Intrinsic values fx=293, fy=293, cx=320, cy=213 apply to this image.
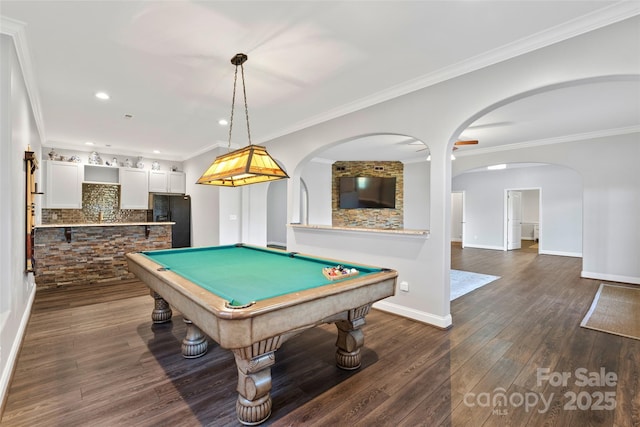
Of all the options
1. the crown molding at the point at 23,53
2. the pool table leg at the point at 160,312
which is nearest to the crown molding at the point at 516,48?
the crown molding at the point at 23,53

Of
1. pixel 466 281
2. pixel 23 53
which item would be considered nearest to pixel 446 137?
pixel 466 281

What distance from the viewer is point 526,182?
8703 millimetres

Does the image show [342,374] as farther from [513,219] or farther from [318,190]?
[513,219]

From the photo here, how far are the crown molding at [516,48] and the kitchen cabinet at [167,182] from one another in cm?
546

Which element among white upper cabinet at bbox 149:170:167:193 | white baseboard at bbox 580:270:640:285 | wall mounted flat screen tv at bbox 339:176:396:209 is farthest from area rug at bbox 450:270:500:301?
white upper cabinet at bbox 149:170:167:193

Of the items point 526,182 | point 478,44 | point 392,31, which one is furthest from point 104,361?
point 526,182

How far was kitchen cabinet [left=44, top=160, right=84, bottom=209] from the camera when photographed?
6066 millimetres

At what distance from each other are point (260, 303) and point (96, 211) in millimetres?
7346

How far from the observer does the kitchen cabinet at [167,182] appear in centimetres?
734

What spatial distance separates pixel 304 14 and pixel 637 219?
6.55m

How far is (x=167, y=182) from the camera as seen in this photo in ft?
24.7

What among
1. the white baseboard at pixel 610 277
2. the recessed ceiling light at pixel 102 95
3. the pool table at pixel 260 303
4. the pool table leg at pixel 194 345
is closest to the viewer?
the pool table at pixel 260 303

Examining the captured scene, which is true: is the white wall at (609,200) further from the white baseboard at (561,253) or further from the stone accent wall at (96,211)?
the stone accent wall at (96,211)

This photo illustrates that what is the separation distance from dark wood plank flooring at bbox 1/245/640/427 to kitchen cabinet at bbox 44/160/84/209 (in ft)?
11.1
